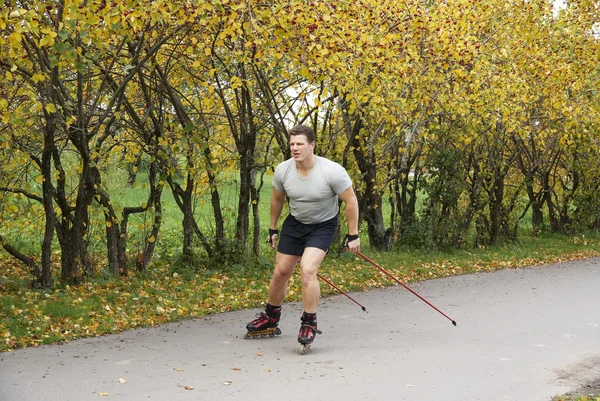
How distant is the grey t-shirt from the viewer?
7.42 m

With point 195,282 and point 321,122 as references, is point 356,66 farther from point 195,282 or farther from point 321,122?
point 321,122

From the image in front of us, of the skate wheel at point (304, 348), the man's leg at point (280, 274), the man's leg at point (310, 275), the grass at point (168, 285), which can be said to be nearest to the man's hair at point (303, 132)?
the man's leg at point (310, 275)

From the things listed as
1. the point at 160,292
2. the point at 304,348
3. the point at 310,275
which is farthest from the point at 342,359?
the point at 160,292

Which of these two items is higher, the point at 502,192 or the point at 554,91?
the point at 554,91

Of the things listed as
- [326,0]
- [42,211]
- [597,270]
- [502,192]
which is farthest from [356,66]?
[502,192]

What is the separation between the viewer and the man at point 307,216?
24.3ft

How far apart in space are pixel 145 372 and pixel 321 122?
8173 mm

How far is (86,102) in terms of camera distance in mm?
10969

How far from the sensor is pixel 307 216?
757 cm

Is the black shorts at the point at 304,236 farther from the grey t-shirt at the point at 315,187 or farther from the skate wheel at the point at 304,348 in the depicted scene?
the skate wheel at the point at 304,348

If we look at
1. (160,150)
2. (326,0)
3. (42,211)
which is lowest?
(42,211)

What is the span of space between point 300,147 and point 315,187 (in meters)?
0.38

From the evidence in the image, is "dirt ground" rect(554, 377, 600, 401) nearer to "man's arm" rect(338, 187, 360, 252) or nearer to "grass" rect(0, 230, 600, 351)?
"man's arm" rect(338, 187, 360, 252)

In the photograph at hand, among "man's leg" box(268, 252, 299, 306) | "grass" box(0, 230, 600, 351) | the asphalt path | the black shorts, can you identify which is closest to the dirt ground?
the asphalt path
